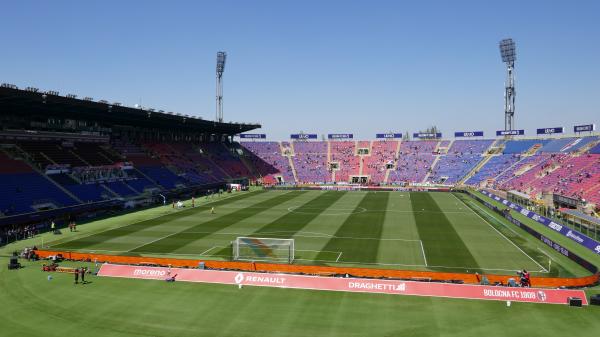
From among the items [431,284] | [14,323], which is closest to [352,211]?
[431,284]

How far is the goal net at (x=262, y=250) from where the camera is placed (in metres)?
34.1

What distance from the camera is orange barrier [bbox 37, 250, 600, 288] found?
87.5 feet

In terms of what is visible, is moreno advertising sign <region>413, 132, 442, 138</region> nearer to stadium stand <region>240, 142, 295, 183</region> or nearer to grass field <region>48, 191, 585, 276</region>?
stadium stand <region>240, 142, 295, 183</region>

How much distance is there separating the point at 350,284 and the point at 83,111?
53.6m

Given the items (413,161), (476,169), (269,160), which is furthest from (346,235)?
(269,160)

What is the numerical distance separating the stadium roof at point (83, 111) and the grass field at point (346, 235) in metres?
17.3

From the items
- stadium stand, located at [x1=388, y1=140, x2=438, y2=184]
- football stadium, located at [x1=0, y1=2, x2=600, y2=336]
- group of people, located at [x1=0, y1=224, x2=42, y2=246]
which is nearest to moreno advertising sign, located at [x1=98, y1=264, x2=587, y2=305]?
football stadium, located at [x1=0, y1=2, x2=600, y2=336]

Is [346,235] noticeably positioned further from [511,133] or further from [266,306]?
[511,133]

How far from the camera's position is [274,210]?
62688 millimetres

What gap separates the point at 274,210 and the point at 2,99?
36656mm

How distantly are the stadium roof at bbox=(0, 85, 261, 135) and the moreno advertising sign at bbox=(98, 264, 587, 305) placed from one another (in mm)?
31415

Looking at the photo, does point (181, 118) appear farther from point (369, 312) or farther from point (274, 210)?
point (369, 312)

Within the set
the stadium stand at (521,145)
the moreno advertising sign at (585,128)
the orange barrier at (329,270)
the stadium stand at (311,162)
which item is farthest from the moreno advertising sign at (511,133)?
the orange barrier at (329,270)

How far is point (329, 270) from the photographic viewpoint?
97.4 ft
